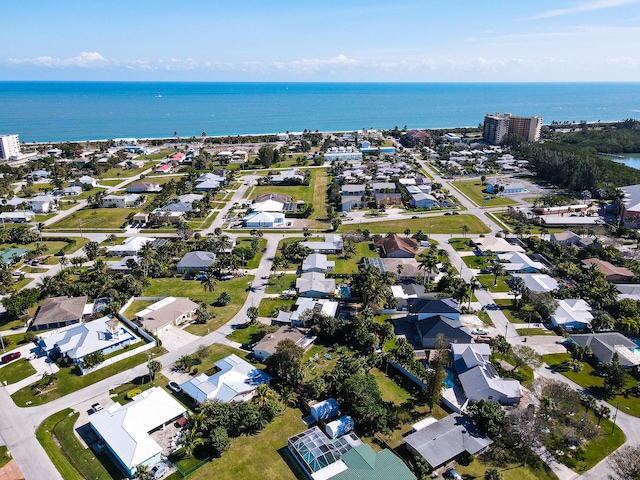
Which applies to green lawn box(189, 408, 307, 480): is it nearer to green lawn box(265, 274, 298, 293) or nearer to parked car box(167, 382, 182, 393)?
parked car box(167, 382, 182, 393)

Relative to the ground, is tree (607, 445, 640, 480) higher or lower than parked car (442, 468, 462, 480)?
higher

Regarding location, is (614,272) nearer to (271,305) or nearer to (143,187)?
(271,305)

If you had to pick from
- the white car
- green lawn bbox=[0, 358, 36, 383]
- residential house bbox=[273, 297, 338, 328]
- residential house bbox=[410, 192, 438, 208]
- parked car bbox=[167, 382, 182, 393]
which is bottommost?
green lawn bbox=[0, 358, 36, 383]

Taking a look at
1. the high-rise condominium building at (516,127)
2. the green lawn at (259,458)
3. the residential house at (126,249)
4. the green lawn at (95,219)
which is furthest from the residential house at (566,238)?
the high-rise condominium building at (516,127)

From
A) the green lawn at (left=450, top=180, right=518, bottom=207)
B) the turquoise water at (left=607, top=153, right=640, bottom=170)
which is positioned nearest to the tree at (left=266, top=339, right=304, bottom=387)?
the green lawn at (left=450, top=180, right=518, bottom=207)

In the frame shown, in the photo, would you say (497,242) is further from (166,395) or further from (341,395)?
(166,395)

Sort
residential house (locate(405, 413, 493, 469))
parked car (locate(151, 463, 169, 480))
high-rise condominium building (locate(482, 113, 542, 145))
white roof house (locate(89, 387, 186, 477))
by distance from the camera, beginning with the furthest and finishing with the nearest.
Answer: high-rise condominium building (locate(482, 113, 542, 145)) < residential house (locate(405, 413, 493, 469)) < white roof house (locate(89, 387, 186, 477)) < parked car (locate(151, 463, 169, 480))

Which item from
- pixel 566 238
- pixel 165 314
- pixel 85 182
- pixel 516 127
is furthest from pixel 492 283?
pixel 516 127
